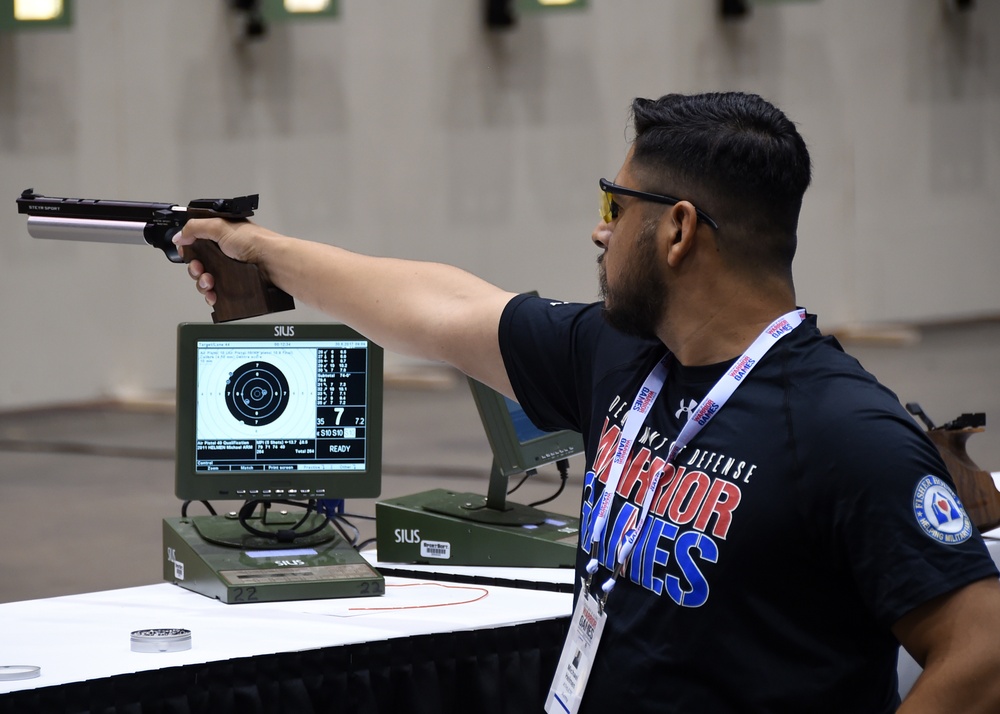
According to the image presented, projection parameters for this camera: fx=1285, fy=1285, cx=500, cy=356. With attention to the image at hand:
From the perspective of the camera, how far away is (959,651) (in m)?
1.18

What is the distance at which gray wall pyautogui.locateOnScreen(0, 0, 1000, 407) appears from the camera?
6.67m

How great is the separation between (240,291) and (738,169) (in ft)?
2.90

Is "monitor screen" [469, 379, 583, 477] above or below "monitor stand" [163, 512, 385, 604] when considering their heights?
above

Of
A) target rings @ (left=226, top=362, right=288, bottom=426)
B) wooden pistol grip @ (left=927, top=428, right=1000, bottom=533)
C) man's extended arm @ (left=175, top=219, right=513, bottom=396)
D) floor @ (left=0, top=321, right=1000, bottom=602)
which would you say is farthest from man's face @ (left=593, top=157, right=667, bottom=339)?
floor @ (left=0, top=321, right=1000, bottom=602)

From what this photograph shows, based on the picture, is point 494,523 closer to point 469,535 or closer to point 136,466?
point 469,535

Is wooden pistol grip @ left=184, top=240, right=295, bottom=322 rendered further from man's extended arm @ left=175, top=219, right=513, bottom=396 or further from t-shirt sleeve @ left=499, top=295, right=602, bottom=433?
t-shirt sleeve @ left=499, top=295, right=602, bottom=433

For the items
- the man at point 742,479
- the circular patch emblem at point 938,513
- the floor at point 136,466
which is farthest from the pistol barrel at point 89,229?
the floor at point 136,466

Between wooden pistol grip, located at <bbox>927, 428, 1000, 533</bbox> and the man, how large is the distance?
113 centimetres

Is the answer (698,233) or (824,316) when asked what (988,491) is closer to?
(698,233)

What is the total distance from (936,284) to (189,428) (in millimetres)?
9051

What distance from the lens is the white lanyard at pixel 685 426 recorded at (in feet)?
4.66

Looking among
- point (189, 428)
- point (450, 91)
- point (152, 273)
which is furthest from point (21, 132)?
point (189, 428)

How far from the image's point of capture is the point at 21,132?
6465mm

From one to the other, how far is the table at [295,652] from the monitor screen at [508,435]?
271 mm
